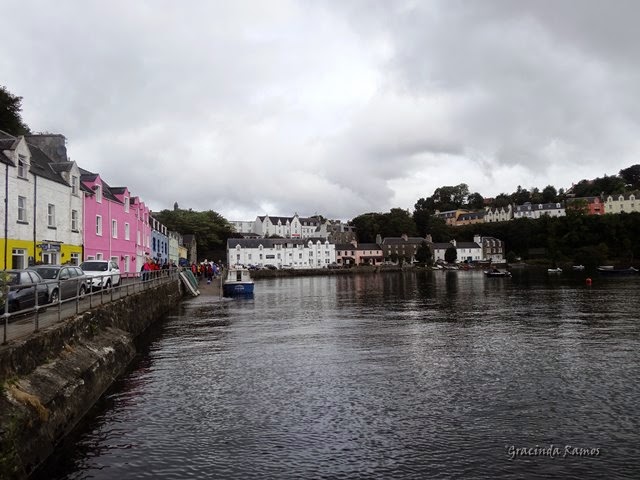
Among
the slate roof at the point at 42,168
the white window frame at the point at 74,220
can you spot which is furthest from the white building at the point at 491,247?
the slate roof at the point at 42,168

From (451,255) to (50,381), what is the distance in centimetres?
16744

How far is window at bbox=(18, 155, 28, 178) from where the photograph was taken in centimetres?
2812

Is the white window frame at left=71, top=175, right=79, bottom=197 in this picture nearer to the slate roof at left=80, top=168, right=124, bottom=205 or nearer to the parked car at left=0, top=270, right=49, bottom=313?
the slate roof at left=80, top=168, right=124, bottom=205

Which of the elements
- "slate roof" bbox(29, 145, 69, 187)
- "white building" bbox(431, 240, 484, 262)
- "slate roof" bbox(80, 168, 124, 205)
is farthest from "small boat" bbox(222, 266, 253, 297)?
"white building" bbox(431, 240, 484, 262)

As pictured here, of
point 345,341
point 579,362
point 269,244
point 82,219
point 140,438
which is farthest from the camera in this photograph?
point 269,244

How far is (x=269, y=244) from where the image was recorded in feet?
488

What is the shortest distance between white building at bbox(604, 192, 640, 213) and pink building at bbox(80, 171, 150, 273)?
7146 inches

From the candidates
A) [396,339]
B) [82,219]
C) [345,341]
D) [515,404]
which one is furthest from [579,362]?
[82,219]

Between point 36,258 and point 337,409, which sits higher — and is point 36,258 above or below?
above

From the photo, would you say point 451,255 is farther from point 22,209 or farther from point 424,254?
point 22,209

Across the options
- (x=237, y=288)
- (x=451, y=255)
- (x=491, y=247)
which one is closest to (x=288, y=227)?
(x=451, y=255)

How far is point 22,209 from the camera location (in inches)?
1118

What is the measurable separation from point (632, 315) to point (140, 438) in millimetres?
31963

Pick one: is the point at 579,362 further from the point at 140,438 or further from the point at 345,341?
the point at 140,438
